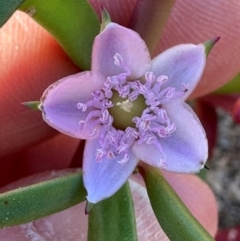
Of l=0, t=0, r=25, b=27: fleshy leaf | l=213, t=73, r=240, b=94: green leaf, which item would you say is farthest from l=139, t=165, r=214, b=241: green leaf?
l=213, t=73, r=240, b=94: green leaf

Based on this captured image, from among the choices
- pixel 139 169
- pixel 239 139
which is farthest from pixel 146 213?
pixel 239 139

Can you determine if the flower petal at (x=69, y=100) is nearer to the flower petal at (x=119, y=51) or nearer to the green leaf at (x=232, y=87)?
the flower petal at (x=119, y=51)

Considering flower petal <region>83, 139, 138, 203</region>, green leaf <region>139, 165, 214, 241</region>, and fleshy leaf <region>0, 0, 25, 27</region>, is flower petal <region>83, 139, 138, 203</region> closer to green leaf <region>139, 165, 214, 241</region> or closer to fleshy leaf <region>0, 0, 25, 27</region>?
green leaf <region>139, 165, 214, 241</region>

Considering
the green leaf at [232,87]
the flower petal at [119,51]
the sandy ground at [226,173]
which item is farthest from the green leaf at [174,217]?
the sandy ground at [226,173]

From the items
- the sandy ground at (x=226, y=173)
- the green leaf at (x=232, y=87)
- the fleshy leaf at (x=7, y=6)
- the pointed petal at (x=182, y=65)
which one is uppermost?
the fleshy leaf at (x=7, y=6)

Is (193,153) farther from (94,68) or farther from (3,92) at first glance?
(3,92)

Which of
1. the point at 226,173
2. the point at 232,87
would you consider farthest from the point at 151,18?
the point at 226,173
